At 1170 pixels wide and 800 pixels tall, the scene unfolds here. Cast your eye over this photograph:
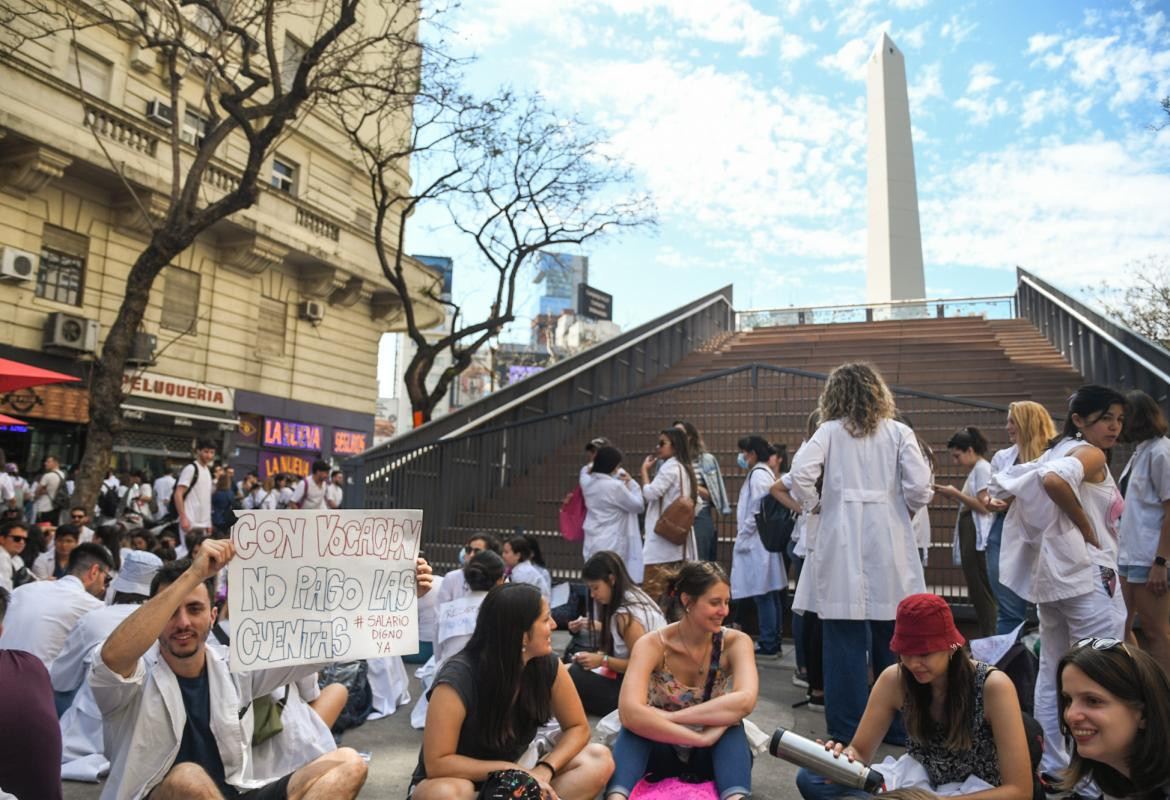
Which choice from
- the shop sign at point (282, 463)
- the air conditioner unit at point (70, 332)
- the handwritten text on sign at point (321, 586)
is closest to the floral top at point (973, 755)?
the handwritten text on sign at point (321, 586)

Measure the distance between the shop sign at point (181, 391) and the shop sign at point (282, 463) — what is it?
184 cm

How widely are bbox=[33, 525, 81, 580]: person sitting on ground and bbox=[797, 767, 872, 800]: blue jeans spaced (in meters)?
6.76

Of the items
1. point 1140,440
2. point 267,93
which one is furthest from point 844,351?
point 267,93

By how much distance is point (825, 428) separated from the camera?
198 inches

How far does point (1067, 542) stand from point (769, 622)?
3.56m

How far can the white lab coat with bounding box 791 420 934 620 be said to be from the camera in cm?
469

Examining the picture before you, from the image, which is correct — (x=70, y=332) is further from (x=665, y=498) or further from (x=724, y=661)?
(x=724, y=661)

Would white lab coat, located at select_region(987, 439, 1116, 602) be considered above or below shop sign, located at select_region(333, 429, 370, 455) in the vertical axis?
below

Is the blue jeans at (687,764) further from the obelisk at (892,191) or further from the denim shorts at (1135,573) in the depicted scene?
the obelisk at (892,191)

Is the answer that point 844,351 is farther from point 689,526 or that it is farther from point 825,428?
point 825,428

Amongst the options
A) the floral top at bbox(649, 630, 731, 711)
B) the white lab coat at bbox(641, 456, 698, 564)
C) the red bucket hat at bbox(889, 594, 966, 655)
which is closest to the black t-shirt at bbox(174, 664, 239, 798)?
the floral top at bbox(649, 630, 731, 711)

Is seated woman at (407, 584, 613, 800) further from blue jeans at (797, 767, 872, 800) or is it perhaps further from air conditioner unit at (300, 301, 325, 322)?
air conditioner unit at (300, 301, 325, 322)

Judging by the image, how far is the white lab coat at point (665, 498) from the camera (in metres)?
7.34

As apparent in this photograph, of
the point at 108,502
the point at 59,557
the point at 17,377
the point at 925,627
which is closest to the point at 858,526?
the point at 925,627
